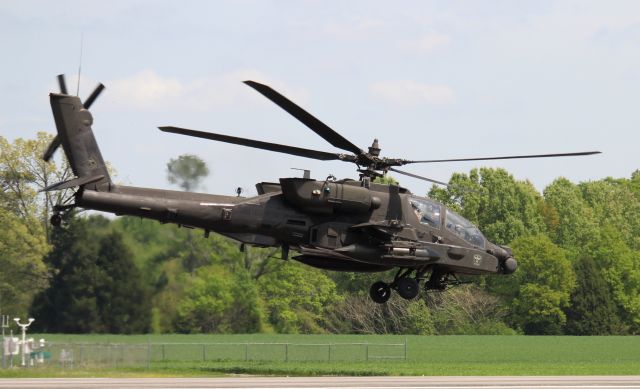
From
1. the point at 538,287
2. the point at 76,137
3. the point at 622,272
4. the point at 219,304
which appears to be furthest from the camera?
the point at 622,272

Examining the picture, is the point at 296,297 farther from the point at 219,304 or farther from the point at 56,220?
the point at 56,220

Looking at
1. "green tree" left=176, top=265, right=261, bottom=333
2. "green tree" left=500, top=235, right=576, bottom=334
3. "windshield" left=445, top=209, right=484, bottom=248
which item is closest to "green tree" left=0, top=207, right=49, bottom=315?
"green tree" left=176, top=265, right=261, bottom=333

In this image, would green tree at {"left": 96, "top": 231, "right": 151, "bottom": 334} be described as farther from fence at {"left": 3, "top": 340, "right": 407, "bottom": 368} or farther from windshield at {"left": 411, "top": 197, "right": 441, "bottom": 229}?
windshield at {"left": 411, "top": 197, "right": 441, "bottom": 229}

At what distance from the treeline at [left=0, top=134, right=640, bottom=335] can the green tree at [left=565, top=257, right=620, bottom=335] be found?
12cm

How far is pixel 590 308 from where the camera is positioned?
98.4 meters

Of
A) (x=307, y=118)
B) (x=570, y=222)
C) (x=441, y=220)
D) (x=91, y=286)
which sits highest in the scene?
(x=570, y=222)

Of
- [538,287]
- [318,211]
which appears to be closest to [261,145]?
[318,211]

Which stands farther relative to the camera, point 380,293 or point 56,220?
point 380,293

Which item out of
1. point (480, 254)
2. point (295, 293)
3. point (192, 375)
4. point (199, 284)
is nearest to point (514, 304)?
point (295, 293)

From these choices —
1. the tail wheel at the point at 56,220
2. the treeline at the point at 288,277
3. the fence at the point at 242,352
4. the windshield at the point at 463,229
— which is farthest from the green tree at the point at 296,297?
the tail wheel at the point at 56,220

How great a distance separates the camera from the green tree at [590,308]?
97.6 meters

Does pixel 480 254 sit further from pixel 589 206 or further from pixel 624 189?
pixel 624 189

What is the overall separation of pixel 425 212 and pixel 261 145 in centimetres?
697

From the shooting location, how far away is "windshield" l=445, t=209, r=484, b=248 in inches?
1585
